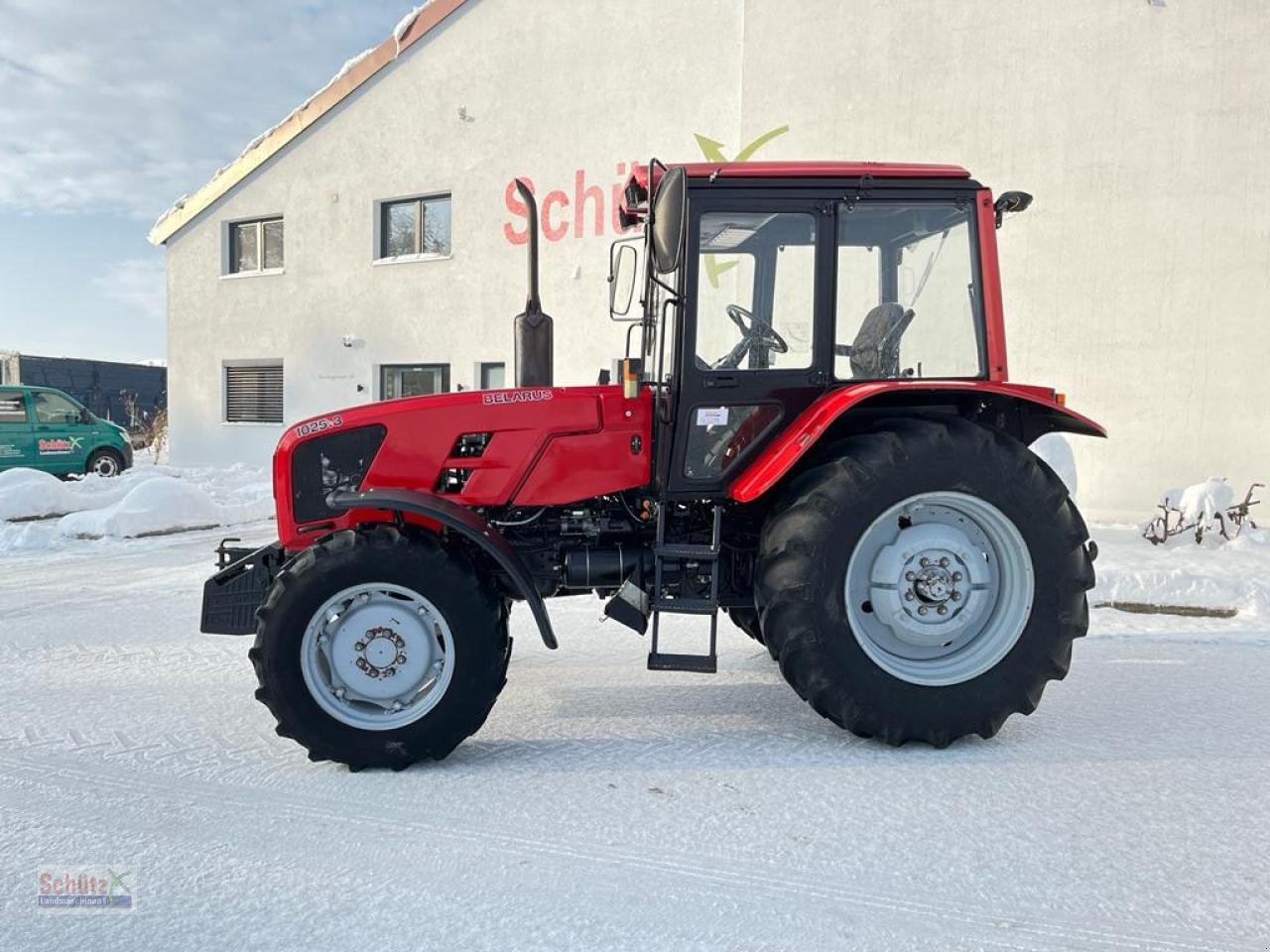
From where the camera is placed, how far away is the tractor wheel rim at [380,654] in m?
2.98

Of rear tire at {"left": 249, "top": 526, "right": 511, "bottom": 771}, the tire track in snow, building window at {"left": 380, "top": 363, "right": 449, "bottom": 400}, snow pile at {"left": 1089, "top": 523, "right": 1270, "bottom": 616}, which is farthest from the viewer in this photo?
building window at {"left": 380, "top": 363, "right": 449, "bottom": 400}

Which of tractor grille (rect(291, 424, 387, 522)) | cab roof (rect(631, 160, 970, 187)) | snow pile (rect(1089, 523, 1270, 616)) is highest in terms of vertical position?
cab roof (rect(631, 160, 970, 187))

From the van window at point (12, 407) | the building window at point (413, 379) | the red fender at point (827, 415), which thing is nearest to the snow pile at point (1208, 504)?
the red fender at point (827, 415)

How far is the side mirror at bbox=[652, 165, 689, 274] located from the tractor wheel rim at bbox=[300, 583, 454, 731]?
56.8 inches

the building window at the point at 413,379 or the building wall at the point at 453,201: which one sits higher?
the building wall at the point at 453,201

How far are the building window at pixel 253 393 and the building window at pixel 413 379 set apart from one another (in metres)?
2.38

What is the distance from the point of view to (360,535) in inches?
→ 117

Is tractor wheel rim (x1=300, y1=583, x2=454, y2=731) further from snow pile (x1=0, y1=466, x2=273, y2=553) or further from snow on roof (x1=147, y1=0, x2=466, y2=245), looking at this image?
snow on roof (x1=147, y1=0, x2=466, y2=245)

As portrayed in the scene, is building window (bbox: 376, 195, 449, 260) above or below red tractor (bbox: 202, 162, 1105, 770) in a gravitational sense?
above

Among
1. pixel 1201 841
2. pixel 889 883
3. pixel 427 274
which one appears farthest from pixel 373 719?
pixel 427 274

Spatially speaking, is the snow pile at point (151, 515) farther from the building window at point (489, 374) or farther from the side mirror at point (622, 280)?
the side mirror at point (622, 280)

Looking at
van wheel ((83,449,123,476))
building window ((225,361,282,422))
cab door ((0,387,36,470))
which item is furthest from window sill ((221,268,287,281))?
cab door ((0,387,36,470))

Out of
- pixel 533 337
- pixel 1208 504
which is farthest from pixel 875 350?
pixel 1208 504

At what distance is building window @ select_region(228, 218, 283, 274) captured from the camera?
49.5ft
